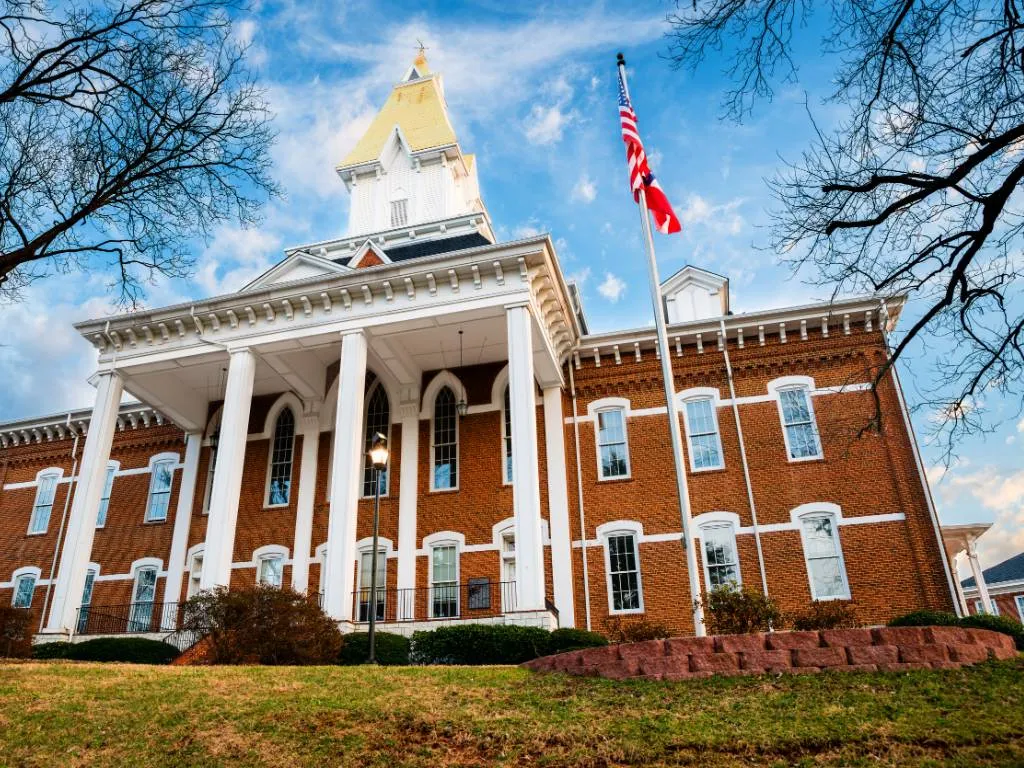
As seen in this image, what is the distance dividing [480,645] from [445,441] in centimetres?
908

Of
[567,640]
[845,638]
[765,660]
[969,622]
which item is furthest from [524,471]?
[969,622]

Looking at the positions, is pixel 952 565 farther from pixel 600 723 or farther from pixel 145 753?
pixel 145 753

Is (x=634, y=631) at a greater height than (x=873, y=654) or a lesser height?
greater

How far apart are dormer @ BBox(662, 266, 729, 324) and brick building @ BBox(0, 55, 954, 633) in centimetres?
9

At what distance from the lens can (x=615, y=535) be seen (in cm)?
Result: 2142

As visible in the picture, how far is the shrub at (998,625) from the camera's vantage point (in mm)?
15602

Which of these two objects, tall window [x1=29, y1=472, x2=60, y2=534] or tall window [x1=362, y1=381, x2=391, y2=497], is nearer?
tall window [x1=362, y1=381, x2=391, y2=497]

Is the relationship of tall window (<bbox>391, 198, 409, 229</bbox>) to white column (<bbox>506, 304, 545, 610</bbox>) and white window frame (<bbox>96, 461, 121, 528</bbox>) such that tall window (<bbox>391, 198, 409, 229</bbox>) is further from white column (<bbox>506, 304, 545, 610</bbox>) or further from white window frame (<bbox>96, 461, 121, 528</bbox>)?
white window frame (<bbox>96, 461, 121, 528</bbox>)

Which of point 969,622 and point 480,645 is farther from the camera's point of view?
point 969,622

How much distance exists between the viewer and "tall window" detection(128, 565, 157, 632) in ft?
79.3

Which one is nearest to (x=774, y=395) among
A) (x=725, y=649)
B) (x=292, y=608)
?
(x=725, y=649)

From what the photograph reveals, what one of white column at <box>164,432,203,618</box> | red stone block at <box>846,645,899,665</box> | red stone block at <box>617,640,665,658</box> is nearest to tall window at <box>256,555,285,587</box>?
white column at <box>164,432,203,618</box>

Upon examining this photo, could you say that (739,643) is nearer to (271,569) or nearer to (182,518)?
(271,569)

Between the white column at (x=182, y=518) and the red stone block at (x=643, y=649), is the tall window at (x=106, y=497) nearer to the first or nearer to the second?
the white column at (x=182, y=518)
